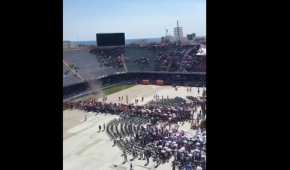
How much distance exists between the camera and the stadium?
13148mm

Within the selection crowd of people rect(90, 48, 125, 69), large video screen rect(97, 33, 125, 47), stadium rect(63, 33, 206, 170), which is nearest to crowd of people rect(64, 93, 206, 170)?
stadium rect(63, 33, 206, 170)

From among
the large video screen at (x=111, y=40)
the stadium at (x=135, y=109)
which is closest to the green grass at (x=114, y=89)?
the stadium at (x=135, y=109)

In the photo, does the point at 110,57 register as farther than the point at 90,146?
Yes

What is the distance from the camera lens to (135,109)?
20.8 m

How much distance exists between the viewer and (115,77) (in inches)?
1410

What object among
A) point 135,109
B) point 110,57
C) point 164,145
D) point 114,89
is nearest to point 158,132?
point 164,145

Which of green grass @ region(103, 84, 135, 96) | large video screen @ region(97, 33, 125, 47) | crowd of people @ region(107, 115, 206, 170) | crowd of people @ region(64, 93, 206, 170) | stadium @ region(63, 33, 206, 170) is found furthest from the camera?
large video screen @ region(97, 33, 125, 47)

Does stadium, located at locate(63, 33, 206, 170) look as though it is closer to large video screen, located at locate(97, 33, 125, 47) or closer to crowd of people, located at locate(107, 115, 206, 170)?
crowd of people, located at locate(107, 115, 206, 170)

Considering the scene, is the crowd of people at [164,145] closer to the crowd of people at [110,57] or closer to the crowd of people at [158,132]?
the crowd of people at [158,132]

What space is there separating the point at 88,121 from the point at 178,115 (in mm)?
5460

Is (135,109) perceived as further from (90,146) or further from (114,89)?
(114,89)
